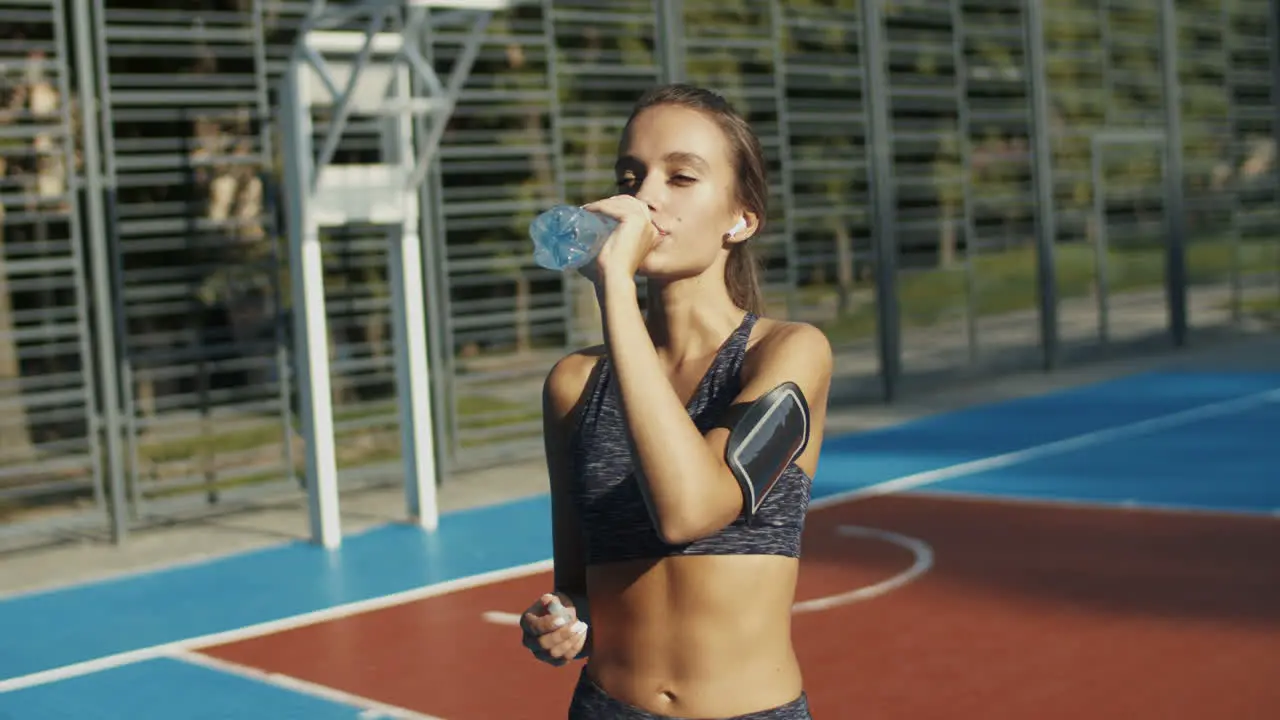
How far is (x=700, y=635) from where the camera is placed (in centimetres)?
252

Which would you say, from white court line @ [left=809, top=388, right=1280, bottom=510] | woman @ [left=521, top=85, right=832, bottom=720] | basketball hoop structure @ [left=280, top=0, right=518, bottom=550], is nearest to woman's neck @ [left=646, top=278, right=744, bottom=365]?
woman @ [left=521, top=85, right=832, bottom=720]

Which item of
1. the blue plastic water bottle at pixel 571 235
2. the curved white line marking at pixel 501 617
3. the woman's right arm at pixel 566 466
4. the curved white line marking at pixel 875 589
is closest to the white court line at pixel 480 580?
the curved white line marking at pixel 501 617

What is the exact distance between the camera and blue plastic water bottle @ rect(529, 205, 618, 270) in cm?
228

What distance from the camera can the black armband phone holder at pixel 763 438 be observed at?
2.39m

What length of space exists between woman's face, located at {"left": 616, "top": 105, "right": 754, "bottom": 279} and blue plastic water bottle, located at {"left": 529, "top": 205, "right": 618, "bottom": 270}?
6.3 inches

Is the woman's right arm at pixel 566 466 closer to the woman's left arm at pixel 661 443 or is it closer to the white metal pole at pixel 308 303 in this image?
the woman's left arm at pixel 661 443

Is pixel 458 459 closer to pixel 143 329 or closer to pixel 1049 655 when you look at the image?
pixel 143 329

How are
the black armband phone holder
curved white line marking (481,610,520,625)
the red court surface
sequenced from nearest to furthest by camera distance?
the black armband phone holder
the red court surface
curved white line marking (481,610,520,625)

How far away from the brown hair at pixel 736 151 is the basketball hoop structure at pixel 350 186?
6773 millimetres

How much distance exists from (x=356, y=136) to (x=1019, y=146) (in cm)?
913

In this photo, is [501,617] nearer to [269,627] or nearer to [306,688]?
[269,627]

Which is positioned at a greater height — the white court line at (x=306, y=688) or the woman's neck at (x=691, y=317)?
the woman's neck at (x=691, y=317)

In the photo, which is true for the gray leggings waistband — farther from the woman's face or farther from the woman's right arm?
the woman's face

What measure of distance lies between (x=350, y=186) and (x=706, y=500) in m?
7.83
